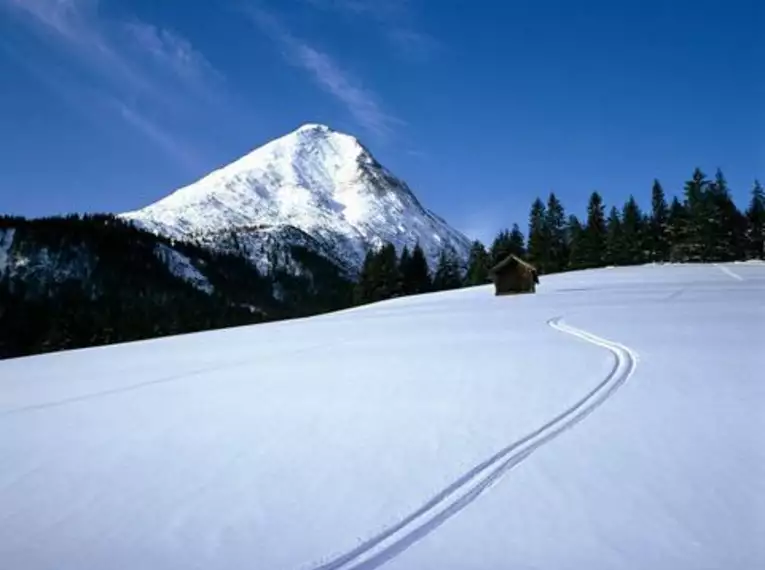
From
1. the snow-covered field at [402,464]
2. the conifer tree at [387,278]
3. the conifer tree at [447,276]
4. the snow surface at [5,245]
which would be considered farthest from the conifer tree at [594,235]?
the snow surface at [5,245]

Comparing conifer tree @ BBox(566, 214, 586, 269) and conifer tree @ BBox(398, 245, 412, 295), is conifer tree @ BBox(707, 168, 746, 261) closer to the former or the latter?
conifer tree @ BBox(566, 214, 586, 269)

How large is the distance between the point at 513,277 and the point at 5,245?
168586mm

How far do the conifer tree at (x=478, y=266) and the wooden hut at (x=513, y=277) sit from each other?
113ft

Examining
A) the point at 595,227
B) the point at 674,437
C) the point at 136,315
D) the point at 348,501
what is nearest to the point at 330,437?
the point at 348,501

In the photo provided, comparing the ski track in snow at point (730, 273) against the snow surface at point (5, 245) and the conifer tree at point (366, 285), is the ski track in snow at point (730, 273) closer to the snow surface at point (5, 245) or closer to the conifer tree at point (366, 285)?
the conifer tree at point (366, 285)

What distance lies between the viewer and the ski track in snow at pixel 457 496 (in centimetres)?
571

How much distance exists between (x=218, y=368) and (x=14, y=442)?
7.66 m

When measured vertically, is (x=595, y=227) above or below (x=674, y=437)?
above

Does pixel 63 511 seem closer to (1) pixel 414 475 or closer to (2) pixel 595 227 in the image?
(1) pixel 414 475

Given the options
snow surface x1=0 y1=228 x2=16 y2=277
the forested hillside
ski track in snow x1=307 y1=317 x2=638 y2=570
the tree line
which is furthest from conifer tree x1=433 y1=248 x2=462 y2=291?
snow surface x1=0 y1=228 x2=16 y2=277

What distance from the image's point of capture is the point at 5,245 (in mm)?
173000

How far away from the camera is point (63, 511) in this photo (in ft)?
23.6

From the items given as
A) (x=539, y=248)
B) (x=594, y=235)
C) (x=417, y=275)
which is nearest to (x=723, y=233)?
(x=594, y=235)

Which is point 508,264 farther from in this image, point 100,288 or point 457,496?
point 100,288
